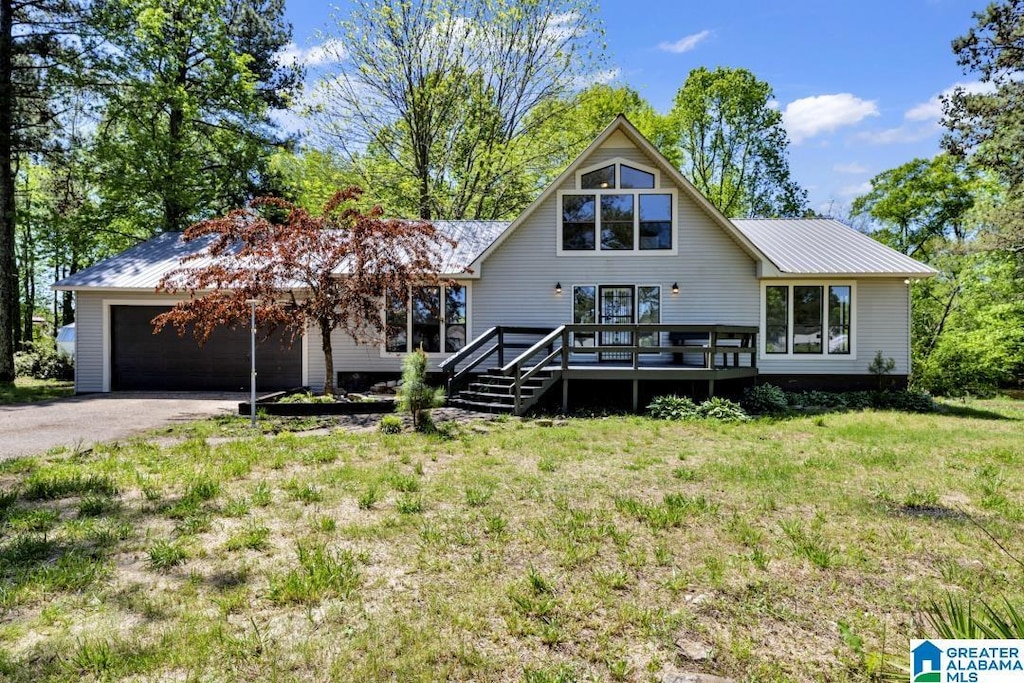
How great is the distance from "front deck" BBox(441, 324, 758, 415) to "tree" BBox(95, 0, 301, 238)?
14741 millimetres

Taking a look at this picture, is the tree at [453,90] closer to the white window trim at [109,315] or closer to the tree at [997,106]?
the white window trim at [109,315]

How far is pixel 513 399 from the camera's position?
10.4 meters

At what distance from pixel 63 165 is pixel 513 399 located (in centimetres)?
1939

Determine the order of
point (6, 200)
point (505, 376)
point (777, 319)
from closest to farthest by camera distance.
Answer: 1. point (505, 376)
2. point (777, 319)
3. point (6, 200)

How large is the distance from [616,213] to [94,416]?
12.1m

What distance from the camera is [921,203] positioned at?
25.2 meters

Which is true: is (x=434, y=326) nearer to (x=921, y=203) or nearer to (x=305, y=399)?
(x=305, y=399)

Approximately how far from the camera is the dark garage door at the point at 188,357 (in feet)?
45.5

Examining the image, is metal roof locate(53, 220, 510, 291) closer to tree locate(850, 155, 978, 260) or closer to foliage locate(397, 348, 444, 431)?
foliage locate(397, 348, 444, 431)

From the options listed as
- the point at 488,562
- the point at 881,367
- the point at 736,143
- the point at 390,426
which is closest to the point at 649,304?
the point at 881,367

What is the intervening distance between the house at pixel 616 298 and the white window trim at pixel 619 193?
1.0 inches

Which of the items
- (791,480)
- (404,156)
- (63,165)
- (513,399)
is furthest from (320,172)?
(791,480)

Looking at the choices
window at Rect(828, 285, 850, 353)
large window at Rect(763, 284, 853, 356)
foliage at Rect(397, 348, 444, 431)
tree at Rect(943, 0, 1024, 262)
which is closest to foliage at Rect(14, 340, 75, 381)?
foliage at Rect(397, 348, 444, 431)

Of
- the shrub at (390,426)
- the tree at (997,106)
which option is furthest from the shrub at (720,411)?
the tree at (997,106)
